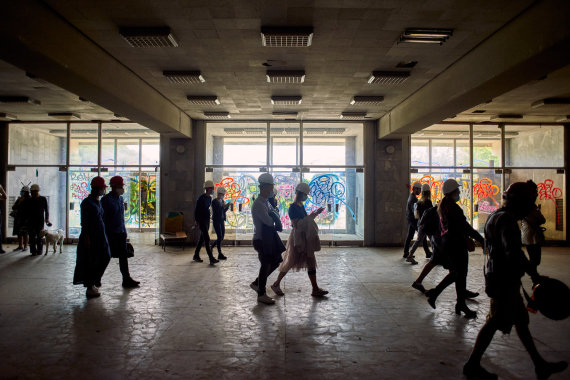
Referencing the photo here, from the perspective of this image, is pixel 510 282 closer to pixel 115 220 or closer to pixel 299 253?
pixel 299 253

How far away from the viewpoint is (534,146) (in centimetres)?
1139

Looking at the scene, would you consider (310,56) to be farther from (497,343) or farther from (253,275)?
(497,343)

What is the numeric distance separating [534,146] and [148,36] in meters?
11.4

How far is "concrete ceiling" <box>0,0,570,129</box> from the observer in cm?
423

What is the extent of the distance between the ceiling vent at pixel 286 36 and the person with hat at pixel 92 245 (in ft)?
9.83

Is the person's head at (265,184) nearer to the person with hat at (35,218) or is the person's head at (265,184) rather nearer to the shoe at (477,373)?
the shoe at (477,373)

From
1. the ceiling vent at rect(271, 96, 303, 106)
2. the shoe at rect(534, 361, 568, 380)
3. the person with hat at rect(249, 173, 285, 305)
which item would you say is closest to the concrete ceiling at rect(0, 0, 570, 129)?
the ceiling vent at rect(271, 96, 303, 106)

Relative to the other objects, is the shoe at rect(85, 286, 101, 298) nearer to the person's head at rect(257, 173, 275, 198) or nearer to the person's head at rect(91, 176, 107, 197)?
the person's head at rect(91, 176, 107, 197)

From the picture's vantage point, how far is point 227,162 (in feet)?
35.8

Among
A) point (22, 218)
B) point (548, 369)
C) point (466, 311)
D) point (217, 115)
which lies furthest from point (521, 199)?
point (22, 218)

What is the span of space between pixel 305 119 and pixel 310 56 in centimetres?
504

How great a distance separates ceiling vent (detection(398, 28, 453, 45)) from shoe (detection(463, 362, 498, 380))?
386 cm

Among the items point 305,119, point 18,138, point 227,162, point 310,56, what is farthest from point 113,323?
point 18,138

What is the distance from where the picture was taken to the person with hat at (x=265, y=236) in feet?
16.4
